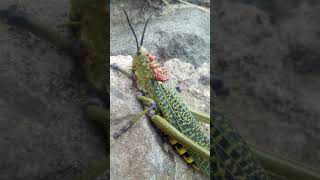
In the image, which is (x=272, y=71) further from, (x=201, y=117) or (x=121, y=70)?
(x=121, y=70)

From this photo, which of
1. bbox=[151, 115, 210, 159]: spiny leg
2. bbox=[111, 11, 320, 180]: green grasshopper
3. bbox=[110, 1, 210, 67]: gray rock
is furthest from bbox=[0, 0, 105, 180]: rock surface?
bbox=[110, 1, 210, 67]: gray rock

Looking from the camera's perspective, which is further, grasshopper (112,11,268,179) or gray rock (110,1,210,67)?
gray rock (110,1,210,67)

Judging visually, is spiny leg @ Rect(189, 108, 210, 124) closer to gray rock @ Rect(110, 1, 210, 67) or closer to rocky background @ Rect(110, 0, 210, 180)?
rocky background @ Rect(110, 0, 210, 180)

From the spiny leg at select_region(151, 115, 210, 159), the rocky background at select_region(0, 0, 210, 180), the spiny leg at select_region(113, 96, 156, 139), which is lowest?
the spiny leg at select_region(151, 115, 210, 159)

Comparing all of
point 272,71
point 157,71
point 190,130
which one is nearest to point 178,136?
point 190,130

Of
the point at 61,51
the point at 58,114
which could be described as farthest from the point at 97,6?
the point at 58,114

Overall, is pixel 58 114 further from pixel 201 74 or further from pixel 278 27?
pixel 278 27
